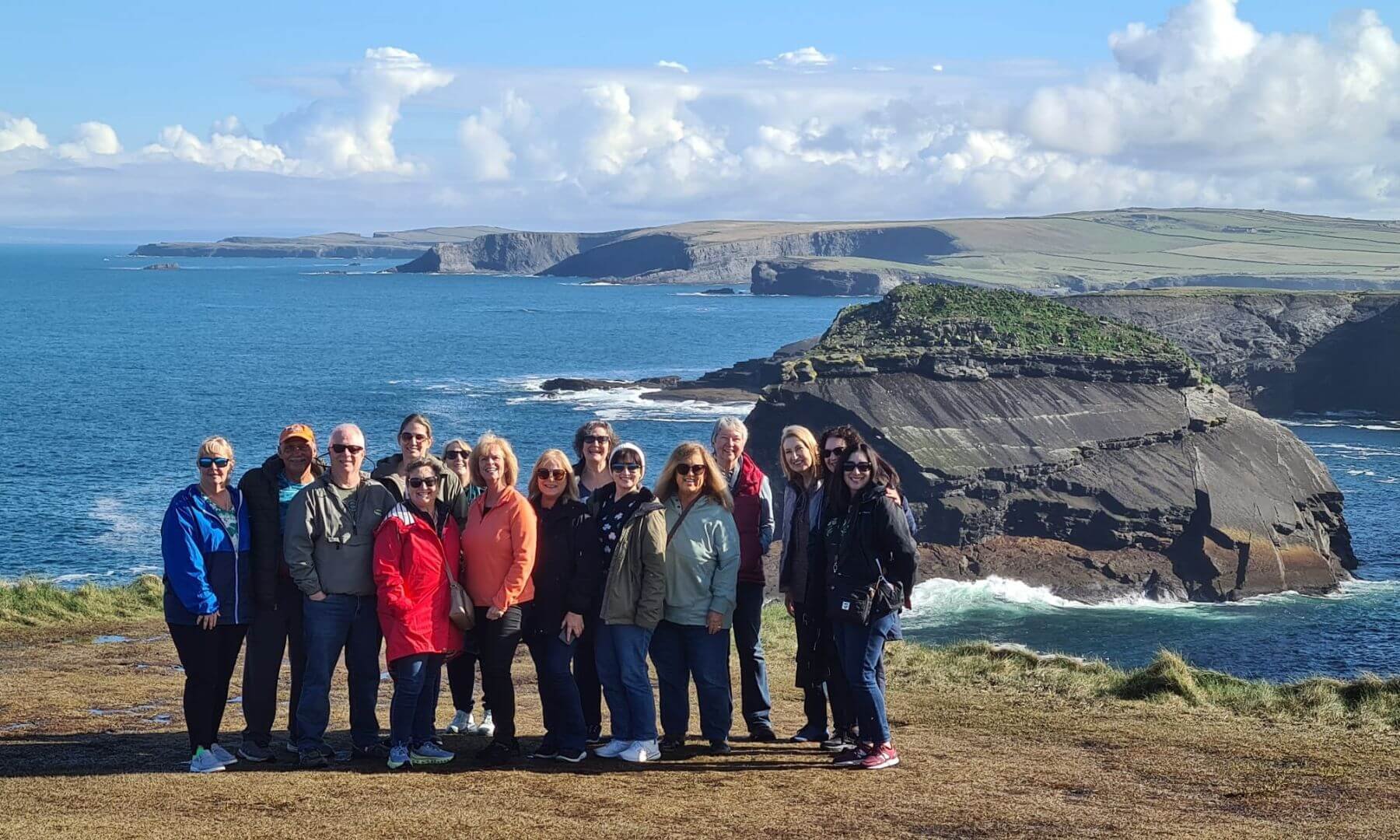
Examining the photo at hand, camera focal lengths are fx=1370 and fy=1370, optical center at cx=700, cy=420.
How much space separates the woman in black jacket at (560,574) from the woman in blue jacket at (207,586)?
199 centimetres

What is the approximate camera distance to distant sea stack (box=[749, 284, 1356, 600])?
4631 centimetres

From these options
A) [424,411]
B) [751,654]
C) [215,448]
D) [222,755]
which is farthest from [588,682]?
[424,411]

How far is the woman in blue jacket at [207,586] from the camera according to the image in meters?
9.12

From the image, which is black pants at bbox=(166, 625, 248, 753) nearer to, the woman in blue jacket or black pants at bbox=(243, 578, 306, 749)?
the woman in blue jacket

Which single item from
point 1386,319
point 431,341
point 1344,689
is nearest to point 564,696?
point 1344,689

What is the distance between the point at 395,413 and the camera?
8056 centimetres

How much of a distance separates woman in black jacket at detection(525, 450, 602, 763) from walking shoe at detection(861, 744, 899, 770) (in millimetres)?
2090

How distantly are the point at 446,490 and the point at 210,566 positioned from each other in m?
1.65

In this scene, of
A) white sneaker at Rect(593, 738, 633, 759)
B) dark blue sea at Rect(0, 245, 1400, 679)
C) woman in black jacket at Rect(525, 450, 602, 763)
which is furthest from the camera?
dark blue sea at Rect(0, 245, 1400, 679)

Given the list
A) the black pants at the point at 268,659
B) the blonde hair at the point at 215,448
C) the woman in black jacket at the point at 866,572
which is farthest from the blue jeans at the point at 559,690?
the blonde hair at the point at 215,448

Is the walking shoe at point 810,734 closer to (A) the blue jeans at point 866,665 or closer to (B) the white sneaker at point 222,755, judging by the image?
(A) the blue jeans at point 866,665

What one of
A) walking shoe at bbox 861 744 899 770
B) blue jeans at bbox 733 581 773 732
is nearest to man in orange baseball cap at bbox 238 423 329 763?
blue jeans at bbox 733 581 773 732

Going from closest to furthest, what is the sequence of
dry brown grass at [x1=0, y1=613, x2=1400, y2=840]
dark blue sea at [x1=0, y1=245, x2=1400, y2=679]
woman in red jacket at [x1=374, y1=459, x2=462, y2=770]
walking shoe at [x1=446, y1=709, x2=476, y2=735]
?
dry brown grass at [x1=0, y1=613, x2=1400, y2=840], woman in red jacket at [x1=374, y1=459, x2=462, y2=770], walking shoe at [x1=446, y1=709, x2=476, y2=735], dark blue sea at [x1=0, y1=245, x2=1400, y2=679]

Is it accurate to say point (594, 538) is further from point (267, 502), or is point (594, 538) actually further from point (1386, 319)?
point (1386, 319)
